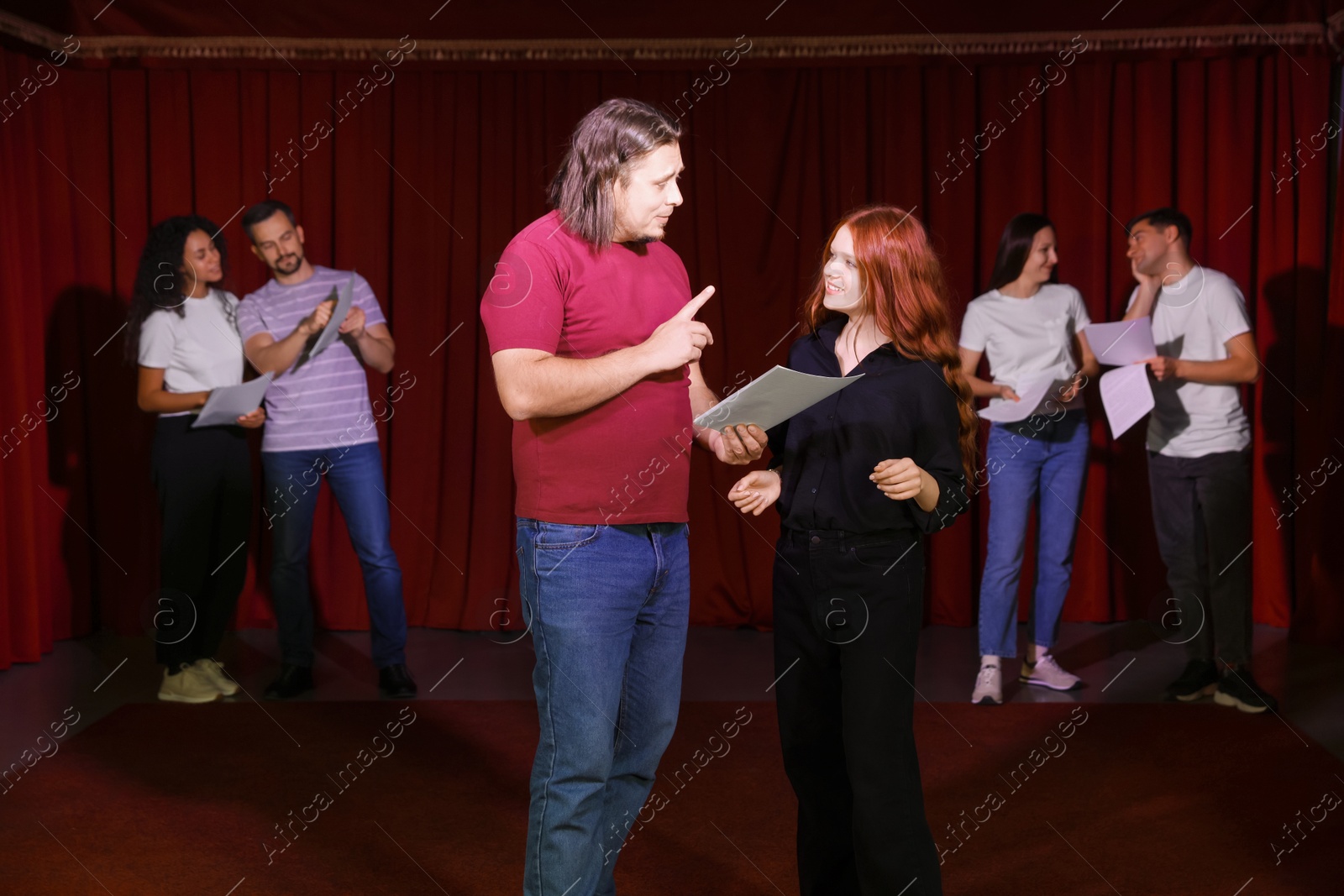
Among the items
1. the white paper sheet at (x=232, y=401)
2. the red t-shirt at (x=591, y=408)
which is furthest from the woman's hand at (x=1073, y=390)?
the white paper sheet at (x=232, y=401)

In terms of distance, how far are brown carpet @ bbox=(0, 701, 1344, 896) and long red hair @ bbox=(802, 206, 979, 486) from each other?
1.19 m


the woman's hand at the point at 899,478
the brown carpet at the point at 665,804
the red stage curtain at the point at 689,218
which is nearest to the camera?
the woman's hand at the point at 899,478

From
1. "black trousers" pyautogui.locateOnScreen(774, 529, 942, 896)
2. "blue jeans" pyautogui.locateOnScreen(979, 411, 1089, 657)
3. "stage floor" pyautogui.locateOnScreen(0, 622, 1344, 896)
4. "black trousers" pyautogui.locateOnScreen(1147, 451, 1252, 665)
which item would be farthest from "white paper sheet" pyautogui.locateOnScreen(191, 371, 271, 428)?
"black trousers" pyautogui.locateOnScreen(1147, 451, 1252, 665)

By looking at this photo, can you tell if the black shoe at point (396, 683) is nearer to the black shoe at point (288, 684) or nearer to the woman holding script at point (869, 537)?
the black shoe at point (288, 684)

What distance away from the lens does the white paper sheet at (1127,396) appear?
132 inches

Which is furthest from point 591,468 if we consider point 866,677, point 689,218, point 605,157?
point 689,218

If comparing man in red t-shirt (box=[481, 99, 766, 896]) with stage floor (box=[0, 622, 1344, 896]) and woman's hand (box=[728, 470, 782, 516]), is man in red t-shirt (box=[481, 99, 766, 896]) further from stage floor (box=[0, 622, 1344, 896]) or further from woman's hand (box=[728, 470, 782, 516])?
stage floor (box=[0, 622, 1344, 896])

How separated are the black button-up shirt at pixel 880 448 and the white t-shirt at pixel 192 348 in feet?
8.05

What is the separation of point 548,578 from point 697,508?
3.07m

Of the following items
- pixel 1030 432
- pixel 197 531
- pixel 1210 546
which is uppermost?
pixel 1030 432

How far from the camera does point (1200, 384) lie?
3473 mm

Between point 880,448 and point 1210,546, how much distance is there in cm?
210

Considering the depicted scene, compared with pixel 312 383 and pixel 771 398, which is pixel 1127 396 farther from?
pixel 312 383

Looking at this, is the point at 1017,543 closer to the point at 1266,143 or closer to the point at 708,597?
the point at 708,597
